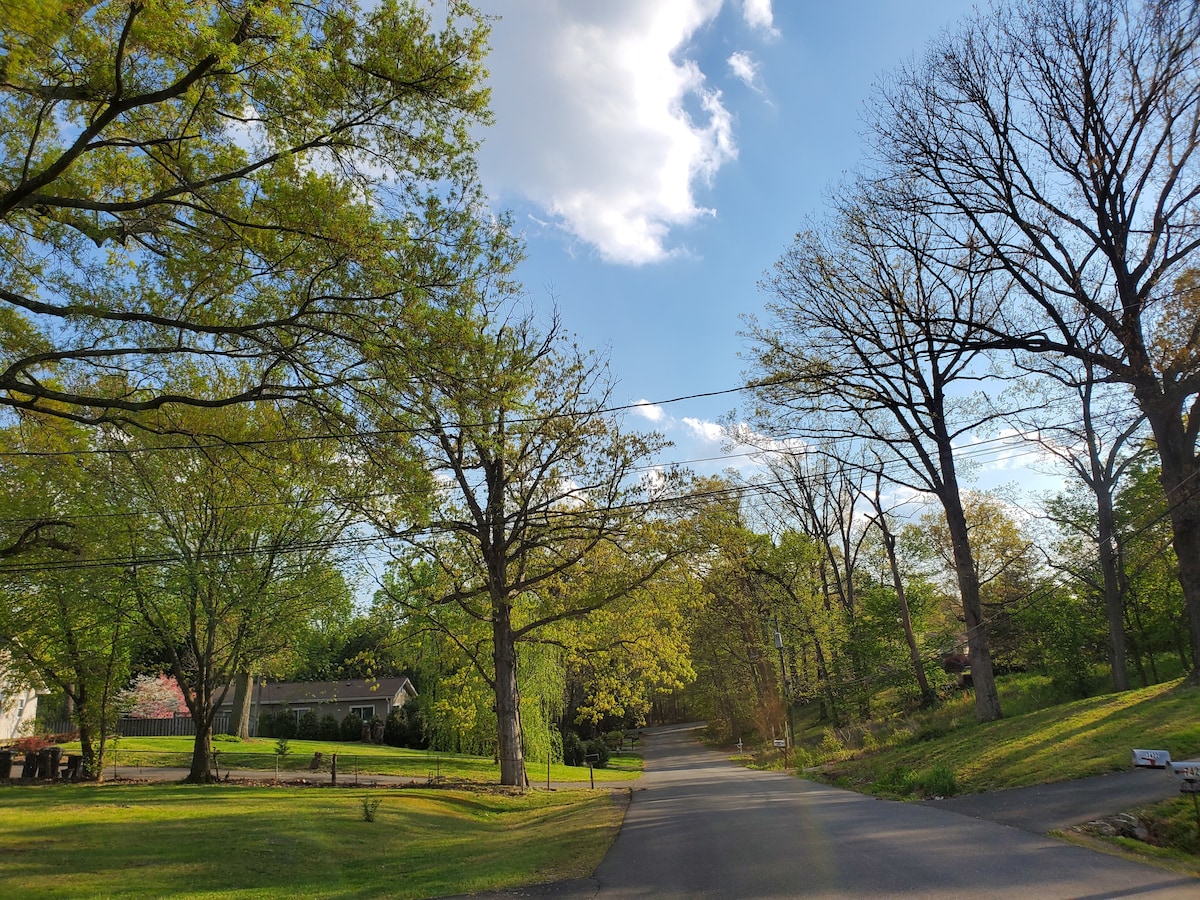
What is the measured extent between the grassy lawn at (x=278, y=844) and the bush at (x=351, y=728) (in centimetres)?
2969

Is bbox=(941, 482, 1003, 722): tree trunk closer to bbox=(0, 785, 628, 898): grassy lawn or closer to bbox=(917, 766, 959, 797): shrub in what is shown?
bbox=(917, 766, 959, 797): shrub

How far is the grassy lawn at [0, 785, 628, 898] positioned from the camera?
28.7 feet

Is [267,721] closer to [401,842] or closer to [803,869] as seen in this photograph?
[401,842]

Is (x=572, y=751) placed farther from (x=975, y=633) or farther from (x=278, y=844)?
(x=278, y=844)

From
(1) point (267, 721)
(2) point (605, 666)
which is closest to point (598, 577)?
(2) point (605, 666)

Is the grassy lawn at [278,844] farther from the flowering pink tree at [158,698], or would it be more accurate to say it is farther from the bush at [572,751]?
the bush at [572,751]

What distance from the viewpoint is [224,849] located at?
10695 millimetres

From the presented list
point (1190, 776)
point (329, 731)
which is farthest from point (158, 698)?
point (1190, 776)

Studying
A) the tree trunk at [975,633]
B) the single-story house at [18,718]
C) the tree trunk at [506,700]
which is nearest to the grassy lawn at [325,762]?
the tree trunk at [506,700]

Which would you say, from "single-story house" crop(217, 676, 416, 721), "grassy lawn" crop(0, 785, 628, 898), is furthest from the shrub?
"single-story house" crop(217, 676, 416, 721)

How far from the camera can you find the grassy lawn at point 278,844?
8734 millimetres

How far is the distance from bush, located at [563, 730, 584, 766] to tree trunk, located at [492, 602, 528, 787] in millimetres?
21153

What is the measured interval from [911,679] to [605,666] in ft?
50.9

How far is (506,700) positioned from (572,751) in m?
23.2
